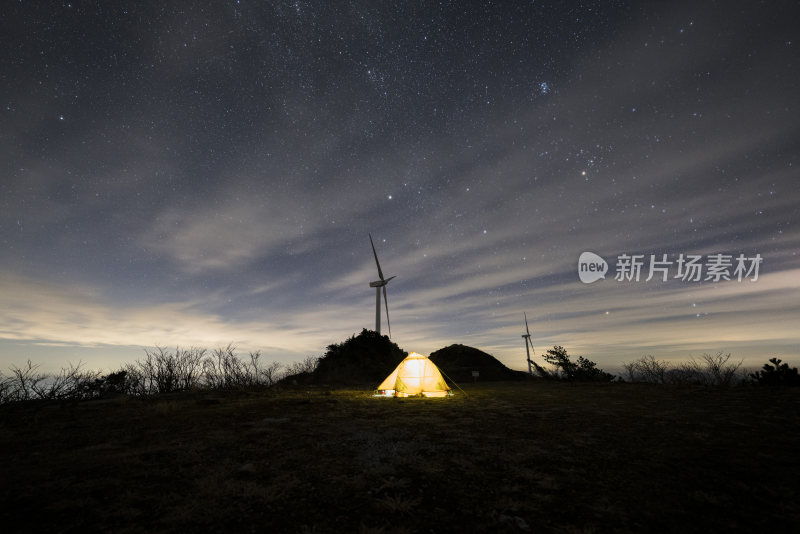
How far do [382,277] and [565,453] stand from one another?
117 ft

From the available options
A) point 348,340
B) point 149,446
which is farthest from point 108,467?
point 348,340

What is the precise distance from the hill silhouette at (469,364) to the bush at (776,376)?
25965mm

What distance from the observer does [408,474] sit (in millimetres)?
4566

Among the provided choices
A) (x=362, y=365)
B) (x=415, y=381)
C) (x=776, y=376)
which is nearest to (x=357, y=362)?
(x=362, y=365)

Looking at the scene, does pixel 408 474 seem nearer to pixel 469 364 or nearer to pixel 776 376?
pixel 776 376

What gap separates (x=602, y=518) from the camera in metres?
3.35

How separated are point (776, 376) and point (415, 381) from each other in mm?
15342

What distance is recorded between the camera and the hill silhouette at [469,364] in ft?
132

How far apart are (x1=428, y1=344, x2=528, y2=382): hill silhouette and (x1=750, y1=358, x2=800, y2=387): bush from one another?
85.2ft

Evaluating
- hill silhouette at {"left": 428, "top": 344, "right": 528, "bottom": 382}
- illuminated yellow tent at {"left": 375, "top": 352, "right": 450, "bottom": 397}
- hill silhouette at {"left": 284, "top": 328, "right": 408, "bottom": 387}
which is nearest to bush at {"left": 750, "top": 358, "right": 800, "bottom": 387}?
illuminated yellow tent at {"left": 375, "top": 352, "right": 450, "bottom": 397}

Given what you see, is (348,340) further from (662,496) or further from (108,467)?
(662,496)

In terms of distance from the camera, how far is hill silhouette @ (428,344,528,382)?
132 feet

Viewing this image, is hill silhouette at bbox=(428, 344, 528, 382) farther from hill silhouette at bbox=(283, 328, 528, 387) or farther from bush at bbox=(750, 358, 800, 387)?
bush at bbox=(750, 358, 800, 387)

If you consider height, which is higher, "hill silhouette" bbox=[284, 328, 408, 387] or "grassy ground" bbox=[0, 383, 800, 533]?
"hill silhouette" bbox=[284, 328, 408, 387]
